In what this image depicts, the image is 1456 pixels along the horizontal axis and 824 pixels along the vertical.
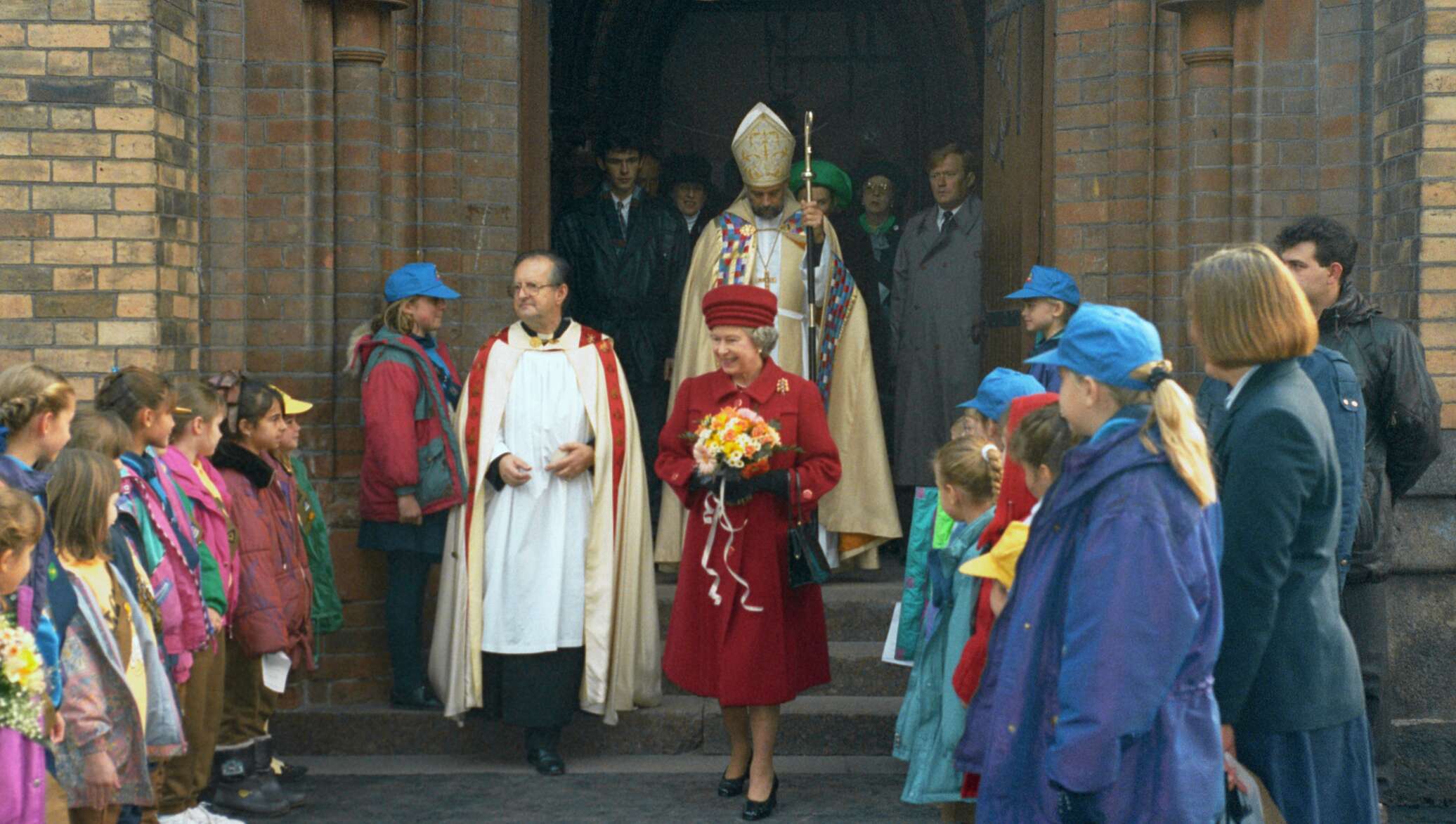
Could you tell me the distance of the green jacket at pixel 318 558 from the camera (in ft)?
22.3

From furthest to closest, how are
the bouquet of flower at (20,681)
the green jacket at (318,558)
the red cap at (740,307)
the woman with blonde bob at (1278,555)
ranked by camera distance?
the green jacket at (318,558), the red cap at (740,307), the bouquet of flower at (20,681), the woman with blonde bob at (1278,555)

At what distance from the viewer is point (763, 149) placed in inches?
326

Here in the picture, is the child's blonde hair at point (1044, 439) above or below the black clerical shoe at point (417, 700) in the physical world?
above

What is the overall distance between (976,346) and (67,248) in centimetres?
420

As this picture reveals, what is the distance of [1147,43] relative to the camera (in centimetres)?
759

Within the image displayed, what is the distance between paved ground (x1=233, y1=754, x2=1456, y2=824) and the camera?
6.23 m

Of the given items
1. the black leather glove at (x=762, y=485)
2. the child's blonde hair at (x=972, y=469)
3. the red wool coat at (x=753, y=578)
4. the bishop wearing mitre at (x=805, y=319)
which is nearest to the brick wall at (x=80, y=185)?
the red wool coat at (x=753, y=578)

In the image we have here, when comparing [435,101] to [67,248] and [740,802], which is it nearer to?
[67,248]

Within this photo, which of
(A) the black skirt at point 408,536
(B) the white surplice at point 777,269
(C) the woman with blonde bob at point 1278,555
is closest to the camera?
(C) the woman with blonde bob at point 1278,555

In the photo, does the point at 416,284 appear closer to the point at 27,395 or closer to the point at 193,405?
the point at 193,405

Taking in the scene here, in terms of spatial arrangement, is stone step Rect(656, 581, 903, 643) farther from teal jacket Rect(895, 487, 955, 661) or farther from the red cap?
the red cap

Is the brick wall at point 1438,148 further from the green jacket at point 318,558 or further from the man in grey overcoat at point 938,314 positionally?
the green jacket at point 318,558

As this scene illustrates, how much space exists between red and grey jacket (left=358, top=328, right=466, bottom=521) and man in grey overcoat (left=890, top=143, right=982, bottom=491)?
8.21 ft

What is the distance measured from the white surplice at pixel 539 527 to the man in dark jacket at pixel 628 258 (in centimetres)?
195
